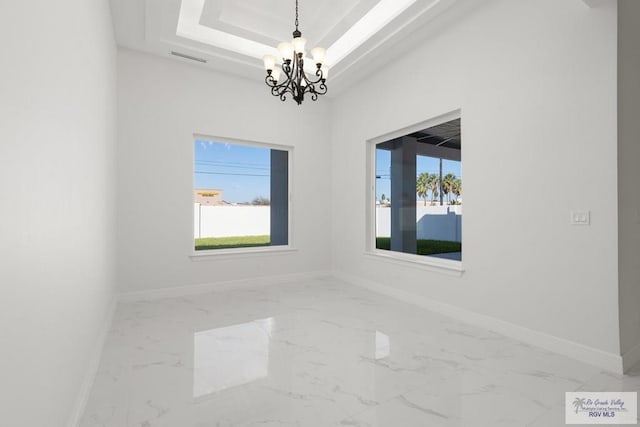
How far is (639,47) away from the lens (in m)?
2.47

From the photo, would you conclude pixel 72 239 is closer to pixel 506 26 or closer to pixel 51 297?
pixel 51 297

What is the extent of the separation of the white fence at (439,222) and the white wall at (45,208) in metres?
3.47

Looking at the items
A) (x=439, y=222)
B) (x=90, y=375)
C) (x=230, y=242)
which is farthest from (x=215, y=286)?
(x=439, y=222)

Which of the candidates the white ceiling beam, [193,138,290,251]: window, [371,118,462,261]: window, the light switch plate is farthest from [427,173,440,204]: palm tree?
[193,138,290,251]: window

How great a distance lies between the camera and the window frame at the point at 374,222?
3.63 m

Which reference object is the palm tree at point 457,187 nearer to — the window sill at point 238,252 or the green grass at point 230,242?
the window sill at point 238,252

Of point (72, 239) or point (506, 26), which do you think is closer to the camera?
point (72, 239)

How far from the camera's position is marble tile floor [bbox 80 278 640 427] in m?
1.82

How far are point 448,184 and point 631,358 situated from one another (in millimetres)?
2174

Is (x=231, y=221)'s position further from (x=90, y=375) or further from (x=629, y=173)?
(x=629, y=173)

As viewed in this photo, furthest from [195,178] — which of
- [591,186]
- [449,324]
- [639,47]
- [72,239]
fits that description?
[639,47]

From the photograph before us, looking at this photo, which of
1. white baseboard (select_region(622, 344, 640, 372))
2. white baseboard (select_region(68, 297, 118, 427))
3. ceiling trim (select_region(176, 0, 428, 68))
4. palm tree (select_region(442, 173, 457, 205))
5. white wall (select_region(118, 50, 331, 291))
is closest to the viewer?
white baseboard (select_region(68, 297, 118, 427))

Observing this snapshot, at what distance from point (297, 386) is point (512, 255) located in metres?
2.23

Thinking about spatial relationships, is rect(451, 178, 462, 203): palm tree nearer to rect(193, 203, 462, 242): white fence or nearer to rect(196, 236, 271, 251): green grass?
rect(193, 203, 462, 242): white fence
